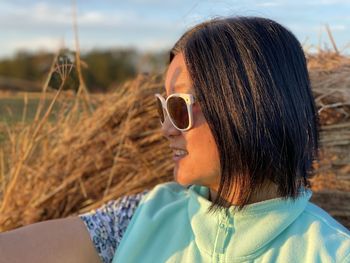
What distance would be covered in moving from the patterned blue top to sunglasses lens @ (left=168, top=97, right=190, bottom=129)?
1.03 feet

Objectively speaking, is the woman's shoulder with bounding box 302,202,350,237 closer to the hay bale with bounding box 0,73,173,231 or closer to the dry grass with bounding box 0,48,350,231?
the dry grass with bounding box 0,48,350,231

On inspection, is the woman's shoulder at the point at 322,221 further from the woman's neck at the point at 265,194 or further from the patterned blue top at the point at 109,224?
the patterned blue top at the point at 109,224

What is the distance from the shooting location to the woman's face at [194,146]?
117cm

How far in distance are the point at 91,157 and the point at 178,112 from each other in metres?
0.85

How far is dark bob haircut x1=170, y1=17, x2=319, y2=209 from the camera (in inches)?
44.7

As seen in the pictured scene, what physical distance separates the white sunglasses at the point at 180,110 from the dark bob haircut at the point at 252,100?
0.10 ft

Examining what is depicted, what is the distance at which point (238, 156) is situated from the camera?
3.80 ft

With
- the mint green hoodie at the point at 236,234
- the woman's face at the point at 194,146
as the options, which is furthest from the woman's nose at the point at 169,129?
the mint green hoodie at the point at 236,234

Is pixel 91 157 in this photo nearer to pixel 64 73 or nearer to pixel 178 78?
pixel 64 73

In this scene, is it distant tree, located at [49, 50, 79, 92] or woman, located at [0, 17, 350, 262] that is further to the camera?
distant tree, located at [49, 50, 79, 92]

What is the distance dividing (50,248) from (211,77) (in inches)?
20.8

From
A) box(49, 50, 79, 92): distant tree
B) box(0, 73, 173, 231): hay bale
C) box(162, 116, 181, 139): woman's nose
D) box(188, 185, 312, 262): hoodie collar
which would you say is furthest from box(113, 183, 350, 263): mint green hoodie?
box(0, 73, 173, 231): hay bale

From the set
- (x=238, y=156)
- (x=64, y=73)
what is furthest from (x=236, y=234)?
(x=64, y=73)

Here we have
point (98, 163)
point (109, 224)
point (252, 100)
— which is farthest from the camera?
point (98, 163)
